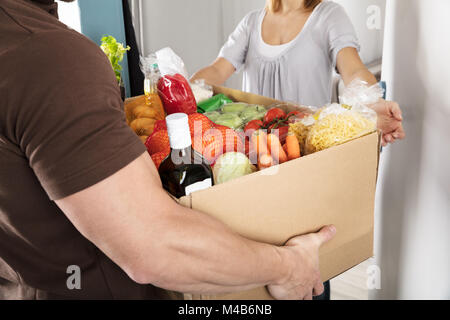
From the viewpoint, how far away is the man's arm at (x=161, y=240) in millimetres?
457

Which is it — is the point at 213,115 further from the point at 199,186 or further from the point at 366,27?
the point at 366,27

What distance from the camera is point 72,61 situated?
44 cm

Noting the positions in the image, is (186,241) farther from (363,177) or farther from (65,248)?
(363,177)

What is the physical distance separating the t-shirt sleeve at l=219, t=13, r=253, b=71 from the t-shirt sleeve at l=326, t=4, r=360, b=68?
360 millimetres

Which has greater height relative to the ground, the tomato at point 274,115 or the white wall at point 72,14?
the white wall at point 72,14

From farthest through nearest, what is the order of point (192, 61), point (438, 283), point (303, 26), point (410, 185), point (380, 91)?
Answer: point (192, 61) < point (303, 26) < point (410, 185) < point (438, 283) < point (380, 91)

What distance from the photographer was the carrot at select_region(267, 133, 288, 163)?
0.70m

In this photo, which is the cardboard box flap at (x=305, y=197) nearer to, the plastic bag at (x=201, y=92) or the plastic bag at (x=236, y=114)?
the plastic bag at (x=236, y=114)

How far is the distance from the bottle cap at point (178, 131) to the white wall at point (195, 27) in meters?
2.25

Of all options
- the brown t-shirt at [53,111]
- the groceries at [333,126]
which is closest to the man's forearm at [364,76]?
the groceries at [333,126]

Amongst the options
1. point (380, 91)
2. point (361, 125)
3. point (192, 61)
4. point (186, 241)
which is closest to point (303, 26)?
point (380, 91)

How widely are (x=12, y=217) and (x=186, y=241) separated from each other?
0.82ft

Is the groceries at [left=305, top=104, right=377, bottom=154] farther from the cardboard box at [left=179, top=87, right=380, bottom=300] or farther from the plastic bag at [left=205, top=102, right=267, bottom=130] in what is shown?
the plastic bag at [left=205, top=102, right=267, bottom=130]

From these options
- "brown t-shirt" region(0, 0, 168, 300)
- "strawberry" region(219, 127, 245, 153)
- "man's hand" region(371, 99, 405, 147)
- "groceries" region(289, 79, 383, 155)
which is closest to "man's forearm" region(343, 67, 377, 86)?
"man's hand" region(371, 99, 405, 147)
